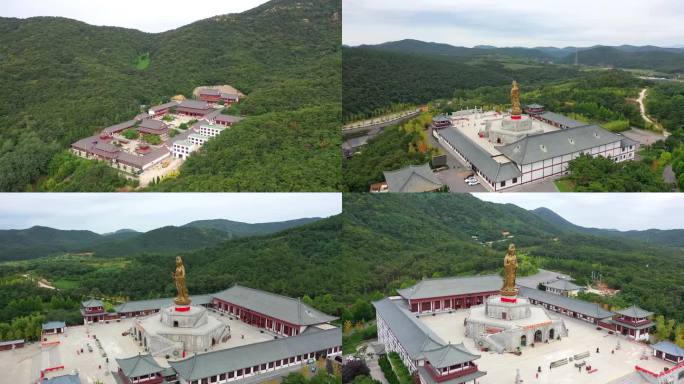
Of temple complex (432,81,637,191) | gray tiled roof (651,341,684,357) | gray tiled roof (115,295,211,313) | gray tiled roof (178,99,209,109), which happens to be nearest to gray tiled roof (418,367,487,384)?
temple complex (432,81,637,191)

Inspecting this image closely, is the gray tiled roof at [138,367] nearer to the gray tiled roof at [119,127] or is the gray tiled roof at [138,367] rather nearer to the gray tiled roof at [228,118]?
the gray tiled roof at [119,127]

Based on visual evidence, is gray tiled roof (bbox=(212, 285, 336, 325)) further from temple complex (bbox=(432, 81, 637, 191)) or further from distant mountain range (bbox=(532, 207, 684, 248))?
distant mountain range (bbox=(532, 207, 684, 248))

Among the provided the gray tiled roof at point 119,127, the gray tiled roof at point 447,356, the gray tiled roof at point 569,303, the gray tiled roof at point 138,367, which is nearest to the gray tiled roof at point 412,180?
the gray tiled roof at point 447,356

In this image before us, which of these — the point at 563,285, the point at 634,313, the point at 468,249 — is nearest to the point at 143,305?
the point at 468,249

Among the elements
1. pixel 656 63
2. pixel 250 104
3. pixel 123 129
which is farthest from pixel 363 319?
pixel 656 63

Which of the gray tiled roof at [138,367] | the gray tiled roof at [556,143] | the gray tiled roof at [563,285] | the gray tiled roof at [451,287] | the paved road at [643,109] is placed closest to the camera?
the gray tiled roof at [138,367]
